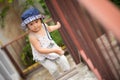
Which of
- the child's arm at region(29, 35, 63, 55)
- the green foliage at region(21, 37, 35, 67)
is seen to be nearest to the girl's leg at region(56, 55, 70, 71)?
the child's arm at region(29, 35, 63, 55)

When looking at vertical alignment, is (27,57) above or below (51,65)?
below

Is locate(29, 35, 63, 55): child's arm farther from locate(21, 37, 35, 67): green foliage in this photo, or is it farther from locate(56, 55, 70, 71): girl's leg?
locate(21, 37, 35, 67): green foliage

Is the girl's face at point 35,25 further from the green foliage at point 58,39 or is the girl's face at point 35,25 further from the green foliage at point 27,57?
the green foliage at point 27,57

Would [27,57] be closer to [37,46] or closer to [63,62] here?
[63,62]

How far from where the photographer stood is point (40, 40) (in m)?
3.91

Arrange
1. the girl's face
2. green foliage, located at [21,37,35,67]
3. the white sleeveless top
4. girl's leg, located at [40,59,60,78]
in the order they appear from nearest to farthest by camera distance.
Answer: the girl's face
the white sleeveless top
girl's leg, located at [40,59,60,78]
green foliage, located at [21,37,35,67]

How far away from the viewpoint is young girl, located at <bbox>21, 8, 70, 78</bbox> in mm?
3805

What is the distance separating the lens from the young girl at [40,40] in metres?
3.80

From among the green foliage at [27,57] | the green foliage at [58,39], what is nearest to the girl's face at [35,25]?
the green foliage at [58,39]

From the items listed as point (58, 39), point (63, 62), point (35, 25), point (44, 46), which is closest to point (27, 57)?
point (58, 39)

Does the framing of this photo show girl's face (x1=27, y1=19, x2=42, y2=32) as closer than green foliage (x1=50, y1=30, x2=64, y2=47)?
Yes

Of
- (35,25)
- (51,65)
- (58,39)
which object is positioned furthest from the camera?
(58,39)

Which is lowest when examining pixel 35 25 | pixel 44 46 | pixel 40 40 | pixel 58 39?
pixel 58 39

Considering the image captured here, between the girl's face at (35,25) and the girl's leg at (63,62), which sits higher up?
the girl's face at (35,25)
